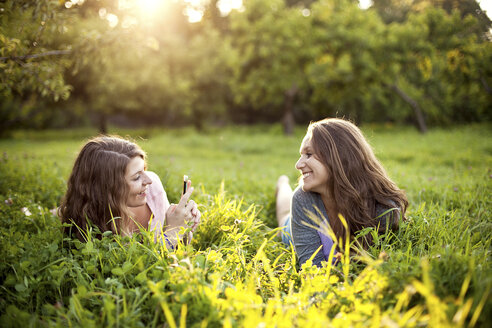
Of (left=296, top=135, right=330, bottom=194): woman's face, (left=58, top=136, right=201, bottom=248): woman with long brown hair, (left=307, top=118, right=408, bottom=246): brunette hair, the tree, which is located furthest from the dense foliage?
(left=296, top=135, right=330, bottom=194): woman's face

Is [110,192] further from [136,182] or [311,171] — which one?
[311,171]

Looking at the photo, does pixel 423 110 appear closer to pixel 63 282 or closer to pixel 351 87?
pixel 351 87

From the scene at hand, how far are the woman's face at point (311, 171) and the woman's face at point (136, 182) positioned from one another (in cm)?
124

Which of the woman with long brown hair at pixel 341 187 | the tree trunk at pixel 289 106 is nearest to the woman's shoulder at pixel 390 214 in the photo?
the woman with long brown hair at pixel 341 187

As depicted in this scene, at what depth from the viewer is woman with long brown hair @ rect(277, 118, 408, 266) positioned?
255 cm

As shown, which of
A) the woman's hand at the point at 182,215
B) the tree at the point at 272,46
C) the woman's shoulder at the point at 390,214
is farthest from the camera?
the tree at the point at 272,46

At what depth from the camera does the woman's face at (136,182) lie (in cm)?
269

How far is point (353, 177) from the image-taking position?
2.60 m

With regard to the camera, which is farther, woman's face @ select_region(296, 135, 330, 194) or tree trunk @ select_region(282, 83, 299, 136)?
tree trunk @ select_region(282, 83, 299, 136)

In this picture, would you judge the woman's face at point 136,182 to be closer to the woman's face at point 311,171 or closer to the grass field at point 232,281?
the grass field at point 232,281

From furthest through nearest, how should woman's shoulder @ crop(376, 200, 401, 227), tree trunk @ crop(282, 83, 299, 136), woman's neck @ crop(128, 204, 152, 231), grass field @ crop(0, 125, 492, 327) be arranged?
1. tree trunk @ crop(282, 83, 299, 136)
2. woman's neck @ crop(128, 204, 152, 231)
3. woman's shoulder @ crop(376, 200, 401, 227)
4. grass field @ crop(0, 125, 492, 327)

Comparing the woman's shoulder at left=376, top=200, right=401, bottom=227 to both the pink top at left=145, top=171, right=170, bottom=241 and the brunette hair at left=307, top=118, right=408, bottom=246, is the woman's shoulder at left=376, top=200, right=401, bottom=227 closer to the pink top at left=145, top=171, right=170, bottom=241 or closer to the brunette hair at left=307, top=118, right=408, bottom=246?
the brunette hair at left=307, top=118, right=408, bottom=246

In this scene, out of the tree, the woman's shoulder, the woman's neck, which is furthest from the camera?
the tree

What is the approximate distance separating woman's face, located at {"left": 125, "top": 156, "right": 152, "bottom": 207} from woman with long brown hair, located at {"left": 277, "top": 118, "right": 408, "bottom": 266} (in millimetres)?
1214
